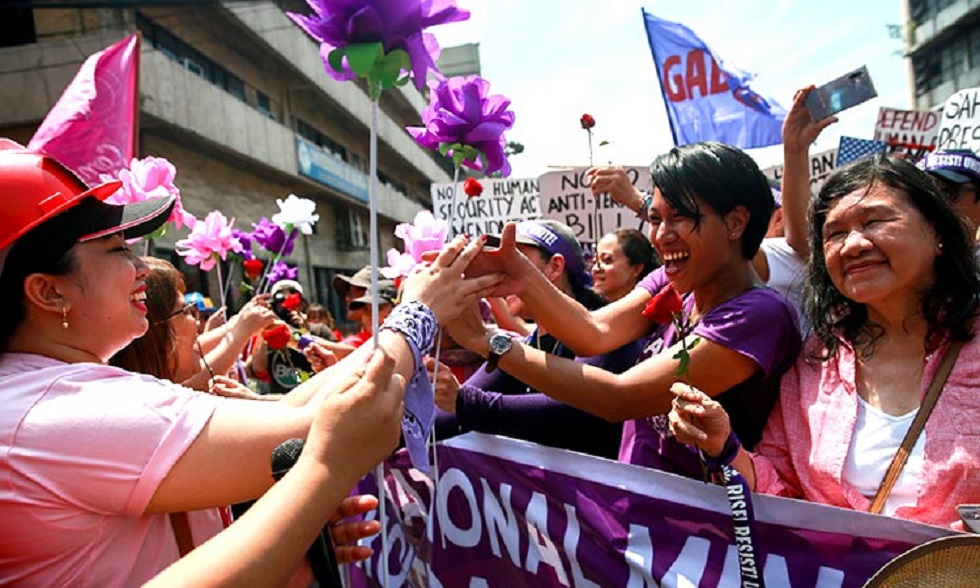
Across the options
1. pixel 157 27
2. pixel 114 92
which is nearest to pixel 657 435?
pixel 114 92

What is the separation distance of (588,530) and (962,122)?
3.91m

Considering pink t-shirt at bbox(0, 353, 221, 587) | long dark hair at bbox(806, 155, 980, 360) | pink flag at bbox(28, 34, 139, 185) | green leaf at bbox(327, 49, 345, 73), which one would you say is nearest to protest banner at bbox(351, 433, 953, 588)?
long dark hair at bbox(806, 155, 980, 360)

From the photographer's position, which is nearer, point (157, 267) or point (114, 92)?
point (157, 267)

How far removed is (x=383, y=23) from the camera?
1.20 metres

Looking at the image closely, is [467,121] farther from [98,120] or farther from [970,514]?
[98,120]

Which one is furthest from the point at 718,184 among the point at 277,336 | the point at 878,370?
the point at 277,336

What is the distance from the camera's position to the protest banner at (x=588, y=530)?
5.06 ft

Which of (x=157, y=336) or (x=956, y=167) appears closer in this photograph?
(x=157, y=336)

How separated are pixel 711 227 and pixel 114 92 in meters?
6.02

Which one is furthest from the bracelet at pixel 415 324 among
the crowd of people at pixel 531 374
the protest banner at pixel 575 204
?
the protest banner at pixel 575 204

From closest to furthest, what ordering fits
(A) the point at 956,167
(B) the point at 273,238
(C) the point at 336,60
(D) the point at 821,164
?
(C) the point at 336,60 → (A) the point at 956,167 → (B) the point at 273,238 → (D) the point at 821,164

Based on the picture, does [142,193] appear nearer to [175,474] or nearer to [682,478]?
[175,474]

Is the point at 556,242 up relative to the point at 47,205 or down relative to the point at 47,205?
down

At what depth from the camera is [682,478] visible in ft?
5.79
